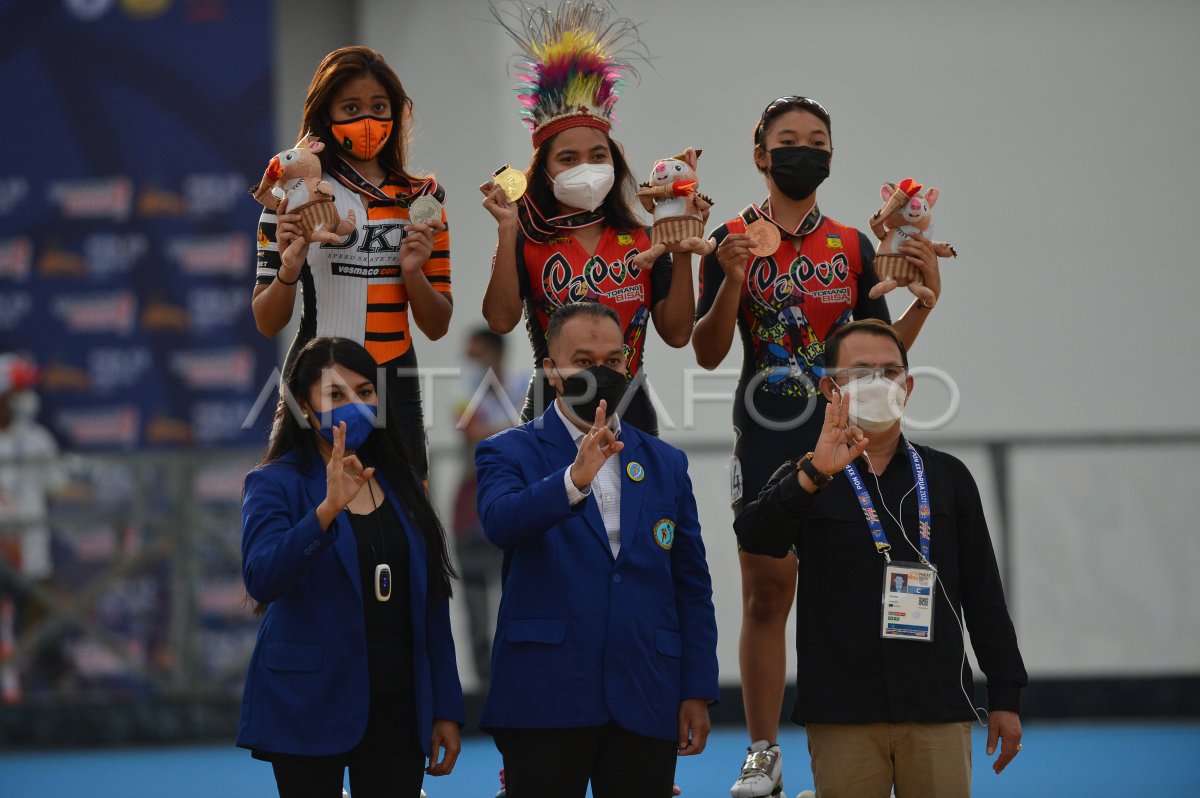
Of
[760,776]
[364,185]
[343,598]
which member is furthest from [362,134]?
[760,776]

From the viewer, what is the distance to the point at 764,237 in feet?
12.6

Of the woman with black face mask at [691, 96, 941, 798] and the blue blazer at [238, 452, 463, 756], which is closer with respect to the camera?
the blue blazer at [238, 452, 463, 756]

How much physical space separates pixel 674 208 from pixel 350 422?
42.3 inches

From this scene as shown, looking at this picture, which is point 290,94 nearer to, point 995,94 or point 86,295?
point 86,295

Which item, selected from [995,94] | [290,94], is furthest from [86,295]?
[995,94]

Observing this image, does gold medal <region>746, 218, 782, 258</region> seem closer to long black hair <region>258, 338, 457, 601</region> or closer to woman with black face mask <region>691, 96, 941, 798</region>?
woman with black face mask <region>691, 96, 941, 798</region>

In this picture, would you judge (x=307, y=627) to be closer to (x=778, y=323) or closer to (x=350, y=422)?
(x=350, y=422)

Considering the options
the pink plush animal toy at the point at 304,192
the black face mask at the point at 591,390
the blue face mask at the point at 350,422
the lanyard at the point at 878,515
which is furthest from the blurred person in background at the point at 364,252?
the lanyard at the point at 878,515

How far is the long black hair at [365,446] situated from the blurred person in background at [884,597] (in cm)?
67

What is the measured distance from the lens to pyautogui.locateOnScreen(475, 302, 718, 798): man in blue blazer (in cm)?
299

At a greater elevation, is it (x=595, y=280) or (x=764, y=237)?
(x=764, y=237)

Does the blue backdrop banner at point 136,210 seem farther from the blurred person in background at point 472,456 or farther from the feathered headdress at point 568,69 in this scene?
the feathered headdress at point 568,69

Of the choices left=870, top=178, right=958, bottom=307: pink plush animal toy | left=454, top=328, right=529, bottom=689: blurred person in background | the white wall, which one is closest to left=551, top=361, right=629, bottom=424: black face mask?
left=870, top=178, right=958, bottom=307: pink plush animal toy

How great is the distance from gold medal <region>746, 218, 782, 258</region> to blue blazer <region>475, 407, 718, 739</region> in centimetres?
83
